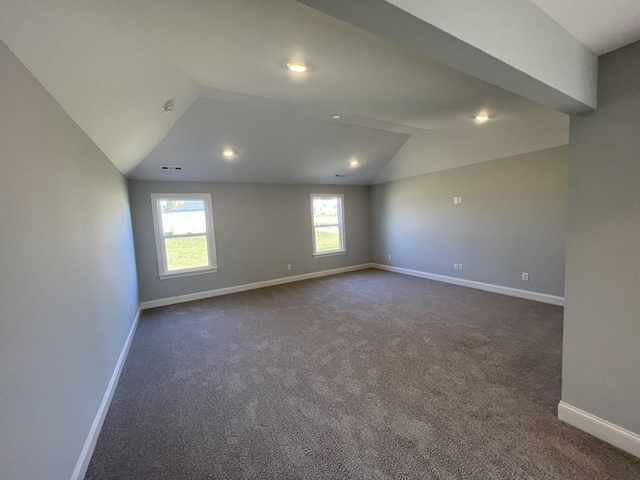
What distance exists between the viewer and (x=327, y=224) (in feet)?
22.0

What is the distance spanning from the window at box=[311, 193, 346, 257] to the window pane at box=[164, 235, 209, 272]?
2401 millimetres

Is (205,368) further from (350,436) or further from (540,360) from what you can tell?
(540,360)

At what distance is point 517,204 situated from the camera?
4.41 m

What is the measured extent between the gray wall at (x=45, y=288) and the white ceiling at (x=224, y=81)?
221 mm

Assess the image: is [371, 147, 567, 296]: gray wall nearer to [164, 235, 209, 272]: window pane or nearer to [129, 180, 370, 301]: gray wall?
[129, 180, 370, 301]: gray wall

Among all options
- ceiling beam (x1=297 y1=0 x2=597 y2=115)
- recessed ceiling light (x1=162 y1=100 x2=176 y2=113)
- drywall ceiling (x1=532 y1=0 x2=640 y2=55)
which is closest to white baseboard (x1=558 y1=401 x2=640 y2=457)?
ceiling beam (x1=297 y1=0 x2=597 y2=115)

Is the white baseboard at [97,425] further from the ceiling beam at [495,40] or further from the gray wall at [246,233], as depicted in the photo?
the ceiling beam at [495,40]

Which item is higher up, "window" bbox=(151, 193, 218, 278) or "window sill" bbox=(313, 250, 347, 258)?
"window" bbox=(151, 193, 218, 278)

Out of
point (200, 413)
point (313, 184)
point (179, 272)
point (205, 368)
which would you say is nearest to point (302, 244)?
point (313, 184)

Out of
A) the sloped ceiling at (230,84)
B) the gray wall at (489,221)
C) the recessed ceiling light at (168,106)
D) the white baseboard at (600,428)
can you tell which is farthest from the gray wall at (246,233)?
the white baseboard at (600,428)

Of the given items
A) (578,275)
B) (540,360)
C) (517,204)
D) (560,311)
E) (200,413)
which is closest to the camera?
(578,275)

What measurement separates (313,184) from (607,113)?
16.7 ft

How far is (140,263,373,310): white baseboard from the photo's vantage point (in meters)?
4.80

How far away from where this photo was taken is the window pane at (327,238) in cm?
660
